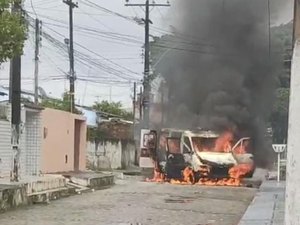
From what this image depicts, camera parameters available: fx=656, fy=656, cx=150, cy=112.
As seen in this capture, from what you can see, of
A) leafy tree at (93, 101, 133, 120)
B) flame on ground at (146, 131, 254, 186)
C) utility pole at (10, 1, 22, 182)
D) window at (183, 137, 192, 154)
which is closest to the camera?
utility pole at (10, 1, 22, 182)

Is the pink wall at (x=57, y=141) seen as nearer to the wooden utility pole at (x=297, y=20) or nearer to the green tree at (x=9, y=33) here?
the green tree at (x=9, y=33)

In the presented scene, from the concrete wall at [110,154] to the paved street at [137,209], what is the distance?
60.1 feet

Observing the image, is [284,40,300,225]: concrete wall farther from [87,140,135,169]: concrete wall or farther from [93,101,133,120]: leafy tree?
[93,101,133,120]: leafy tree

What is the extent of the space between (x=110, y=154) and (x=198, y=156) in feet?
48.4

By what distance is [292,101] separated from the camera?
4.19 m

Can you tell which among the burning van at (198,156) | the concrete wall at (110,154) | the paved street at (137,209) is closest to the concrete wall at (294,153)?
the paved street at (137,209)

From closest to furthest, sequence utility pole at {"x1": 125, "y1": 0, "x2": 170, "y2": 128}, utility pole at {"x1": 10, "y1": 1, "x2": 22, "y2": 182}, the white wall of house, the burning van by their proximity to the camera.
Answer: utility pole at {"x1": 10, "y1": 1, "x2": 22, "y2": 182}, the white wall of house, the burning van, utility pole at {"x1": 125, "y1": 0, "x2": 170, "y2": 128}

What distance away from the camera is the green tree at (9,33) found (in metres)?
10.7

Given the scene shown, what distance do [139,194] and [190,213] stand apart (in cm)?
556

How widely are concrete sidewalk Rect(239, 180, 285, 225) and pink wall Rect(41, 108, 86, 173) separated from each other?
30.3 ft

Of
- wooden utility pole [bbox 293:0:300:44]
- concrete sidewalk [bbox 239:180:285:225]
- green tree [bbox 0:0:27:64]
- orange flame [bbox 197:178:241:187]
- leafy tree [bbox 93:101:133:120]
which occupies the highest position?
leafy tree [bbox 93:101:133:120]

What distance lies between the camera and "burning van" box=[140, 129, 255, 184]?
27.0 metres

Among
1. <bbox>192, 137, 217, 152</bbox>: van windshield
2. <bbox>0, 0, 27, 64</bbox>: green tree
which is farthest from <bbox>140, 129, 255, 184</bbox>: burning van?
<bbox>0, 0, 27, 64</bbox>: green tree

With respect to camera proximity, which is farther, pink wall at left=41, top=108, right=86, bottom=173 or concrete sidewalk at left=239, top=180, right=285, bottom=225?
pink wall at left=41, top=108, right=86, bottom=173
